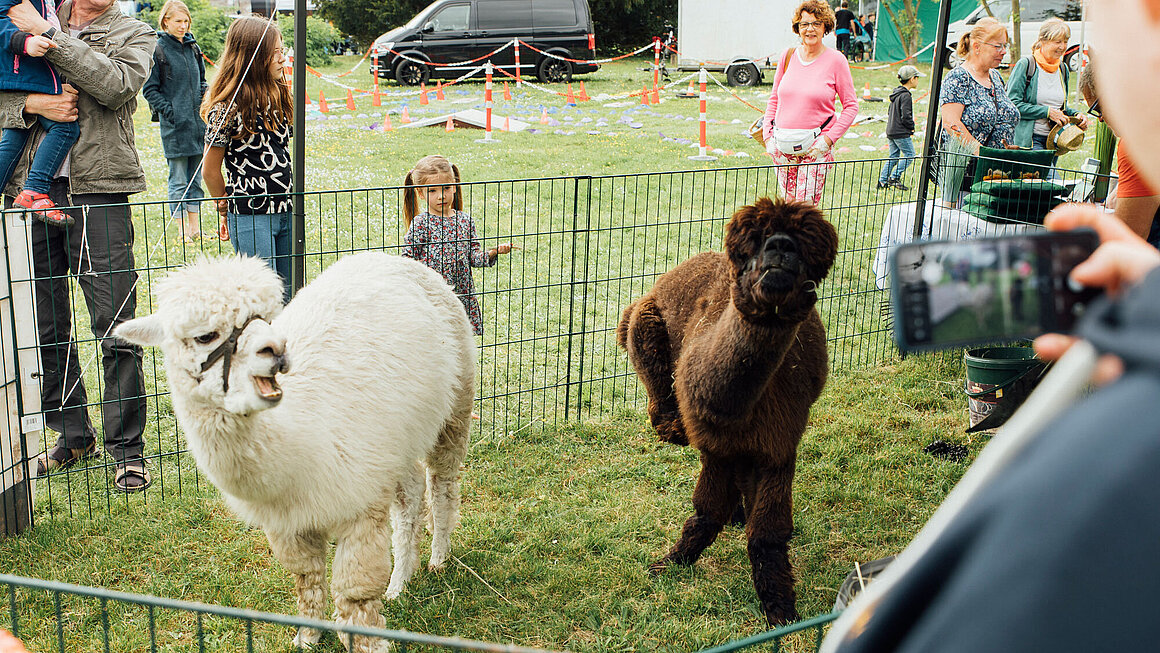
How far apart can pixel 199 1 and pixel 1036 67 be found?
22.6 meters

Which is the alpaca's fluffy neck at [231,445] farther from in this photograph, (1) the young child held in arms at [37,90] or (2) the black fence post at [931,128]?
(2) the black fence post at [931,128]

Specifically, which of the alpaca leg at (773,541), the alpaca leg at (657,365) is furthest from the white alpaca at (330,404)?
the alpaca leg at (773,541)

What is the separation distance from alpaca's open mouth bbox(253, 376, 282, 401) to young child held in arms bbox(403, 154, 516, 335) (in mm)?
2008

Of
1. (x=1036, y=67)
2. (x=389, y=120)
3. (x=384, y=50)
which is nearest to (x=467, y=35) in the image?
(x=384, y=50)

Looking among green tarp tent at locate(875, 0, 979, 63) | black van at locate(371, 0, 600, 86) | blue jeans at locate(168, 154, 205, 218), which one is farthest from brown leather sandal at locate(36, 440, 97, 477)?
green tarp tent at locate(875, 0, 979, 63)

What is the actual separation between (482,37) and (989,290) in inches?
894

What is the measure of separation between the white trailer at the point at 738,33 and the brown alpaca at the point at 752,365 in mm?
20841

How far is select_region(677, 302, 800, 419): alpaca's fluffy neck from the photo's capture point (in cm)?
327

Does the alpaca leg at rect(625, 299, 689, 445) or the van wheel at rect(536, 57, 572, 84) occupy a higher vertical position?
the van wheel at rect(536, 57, 572, 84)

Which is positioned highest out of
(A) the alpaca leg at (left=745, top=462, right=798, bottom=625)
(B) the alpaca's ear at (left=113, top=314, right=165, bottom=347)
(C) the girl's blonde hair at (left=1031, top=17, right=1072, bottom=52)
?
(C) the girl's blonde hair at (left=1031, top=17, right=1072, bottom=52)

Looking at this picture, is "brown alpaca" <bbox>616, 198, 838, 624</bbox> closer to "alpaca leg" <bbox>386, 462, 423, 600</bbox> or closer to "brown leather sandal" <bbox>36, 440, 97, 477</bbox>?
"alpaca leg" <bbox>386, 462, 423, 600</bbox>

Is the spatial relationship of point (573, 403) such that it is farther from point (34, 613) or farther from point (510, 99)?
point (510, 99)

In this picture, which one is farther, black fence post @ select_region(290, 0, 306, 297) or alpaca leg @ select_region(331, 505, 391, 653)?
black fence post @ select_region(290, 0, 306, 297)

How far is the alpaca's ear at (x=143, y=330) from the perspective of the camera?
281 centimetres
